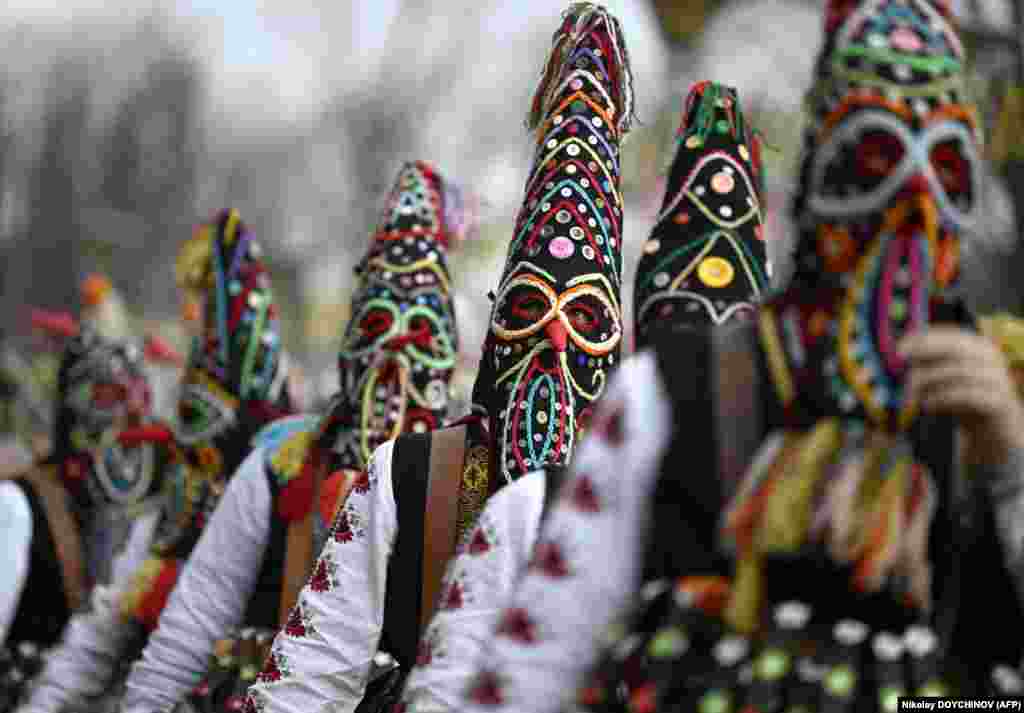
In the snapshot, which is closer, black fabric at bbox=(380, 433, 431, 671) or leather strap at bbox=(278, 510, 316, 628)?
black fabric at bbox=(380, 433, 431, 671)

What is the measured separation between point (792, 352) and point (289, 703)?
1484mm

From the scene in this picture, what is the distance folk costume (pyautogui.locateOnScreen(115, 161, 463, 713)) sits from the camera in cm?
439

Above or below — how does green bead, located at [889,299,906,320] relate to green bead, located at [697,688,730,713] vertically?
above

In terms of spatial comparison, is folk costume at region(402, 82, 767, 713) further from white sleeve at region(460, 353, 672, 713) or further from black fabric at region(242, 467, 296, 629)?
black fabric at region(242, 467, 296, 629)

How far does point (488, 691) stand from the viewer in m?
2.24

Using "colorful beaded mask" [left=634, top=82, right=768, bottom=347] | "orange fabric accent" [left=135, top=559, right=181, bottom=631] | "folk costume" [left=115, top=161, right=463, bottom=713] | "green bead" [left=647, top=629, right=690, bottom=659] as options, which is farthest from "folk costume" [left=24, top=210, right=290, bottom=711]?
"green bead" [left=647, top=629, right=690, bottom=659]

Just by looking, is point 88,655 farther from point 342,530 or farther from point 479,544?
point 479,544

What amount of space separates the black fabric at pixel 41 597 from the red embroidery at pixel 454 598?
344 cm

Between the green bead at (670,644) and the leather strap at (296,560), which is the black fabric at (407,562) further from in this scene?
the green bead at (670,644)

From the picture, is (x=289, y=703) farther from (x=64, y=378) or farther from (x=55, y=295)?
(x=55, y=295)

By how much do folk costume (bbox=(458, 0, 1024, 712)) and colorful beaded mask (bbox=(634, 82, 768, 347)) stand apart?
2.75ft

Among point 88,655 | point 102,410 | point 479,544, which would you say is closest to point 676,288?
point 479,544

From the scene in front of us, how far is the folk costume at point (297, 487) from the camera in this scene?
173 inches

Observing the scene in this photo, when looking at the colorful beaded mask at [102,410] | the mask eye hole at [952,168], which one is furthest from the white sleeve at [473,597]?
the colorful beaded mask at [102,410]
